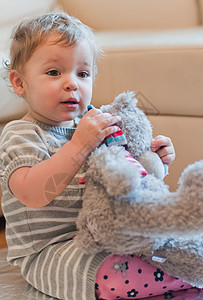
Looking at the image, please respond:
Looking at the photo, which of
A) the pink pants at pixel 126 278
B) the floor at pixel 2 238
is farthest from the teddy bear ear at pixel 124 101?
the floor at pixel 2 238

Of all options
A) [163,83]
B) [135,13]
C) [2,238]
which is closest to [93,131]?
[163,83]

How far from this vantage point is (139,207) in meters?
0.69

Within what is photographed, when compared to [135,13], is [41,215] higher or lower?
lower

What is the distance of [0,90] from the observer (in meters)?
1.14

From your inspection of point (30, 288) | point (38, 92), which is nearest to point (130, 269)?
point (30, 288)

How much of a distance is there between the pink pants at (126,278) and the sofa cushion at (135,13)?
1050mm

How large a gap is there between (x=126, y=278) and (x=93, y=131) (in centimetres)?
27

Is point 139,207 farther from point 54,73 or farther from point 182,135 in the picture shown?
point 182,135

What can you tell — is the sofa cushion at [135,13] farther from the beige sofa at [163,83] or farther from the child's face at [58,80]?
the child's face at [58,80]

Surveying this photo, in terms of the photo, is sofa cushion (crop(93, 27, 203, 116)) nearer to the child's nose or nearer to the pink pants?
the child's nose

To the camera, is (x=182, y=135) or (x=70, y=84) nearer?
(x=70, y=84)

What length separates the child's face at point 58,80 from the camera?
0.85m

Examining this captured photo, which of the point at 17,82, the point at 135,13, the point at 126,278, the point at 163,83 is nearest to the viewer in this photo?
the point at 126,278

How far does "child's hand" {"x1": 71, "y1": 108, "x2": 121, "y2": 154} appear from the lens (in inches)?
30.9
